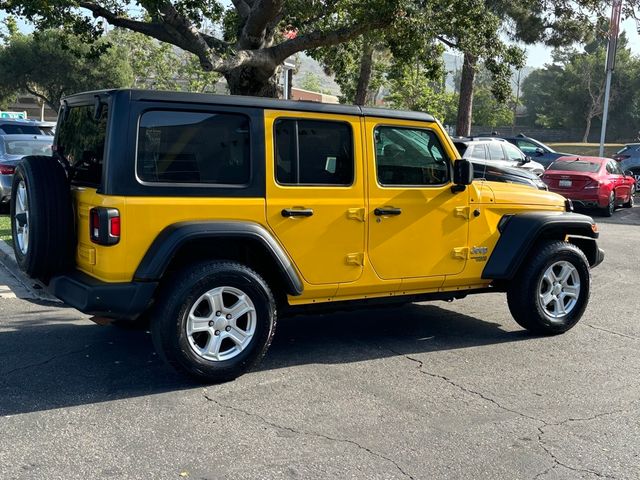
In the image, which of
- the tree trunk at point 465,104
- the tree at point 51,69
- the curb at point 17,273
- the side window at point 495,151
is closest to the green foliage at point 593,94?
the tree at point 51,69

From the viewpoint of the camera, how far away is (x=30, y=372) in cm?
511

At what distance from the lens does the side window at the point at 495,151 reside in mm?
16672

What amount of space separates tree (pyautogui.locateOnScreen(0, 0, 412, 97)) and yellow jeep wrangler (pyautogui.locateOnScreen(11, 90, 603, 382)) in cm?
590

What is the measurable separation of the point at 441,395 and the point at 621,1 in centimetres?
1877

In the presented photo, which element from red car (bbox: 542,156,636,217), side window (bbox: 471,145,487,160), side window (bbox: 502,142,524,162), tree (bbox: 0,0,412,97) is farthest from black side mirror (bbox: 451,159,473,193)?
red car (bbox: 542,156,636,217)

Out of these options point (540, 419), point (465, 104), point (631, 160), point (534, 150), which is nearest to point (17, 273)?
point (540, 419)

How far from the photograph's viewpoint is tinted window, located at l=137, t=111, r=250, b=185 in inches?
185

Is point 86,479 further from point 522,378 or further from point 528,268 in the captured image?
point 528,268

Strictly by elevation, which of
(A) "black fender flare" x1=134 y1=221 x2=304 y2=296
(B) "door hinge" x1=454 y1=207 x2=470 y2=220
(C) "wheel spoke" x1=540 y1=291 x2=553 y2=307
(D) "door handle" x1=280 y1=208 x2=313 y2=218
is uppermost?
(D) "door handle" x1=280 y1=208 x2=313 y2=218

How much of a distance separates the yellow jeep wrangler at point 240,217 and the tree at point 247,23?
590 cm

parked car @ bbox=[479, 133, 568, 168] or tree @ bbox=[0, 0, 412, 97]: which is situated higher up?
tree @ bbox=[0, 0, 412, 97]

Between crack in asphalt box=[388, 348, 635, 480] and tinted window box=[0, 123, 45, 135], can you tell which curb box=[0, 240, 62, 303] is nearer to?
crack in asphalt box=[388, 348, 635, 480]

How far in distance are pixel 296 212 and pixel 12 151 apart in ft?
32.6

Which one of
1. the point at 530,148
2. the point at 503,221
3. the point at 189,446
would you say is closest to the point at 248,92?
the point at 503,221
